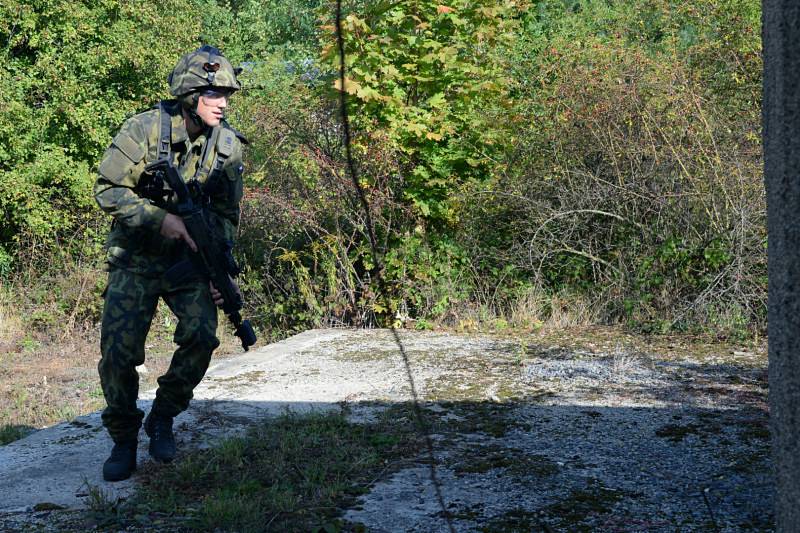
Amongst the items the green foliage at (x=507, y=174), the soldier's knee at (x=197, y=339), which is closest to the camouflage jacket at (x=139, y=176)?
the soldier's knee at (x=197, y=339)

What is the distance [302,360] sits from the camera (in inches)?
265

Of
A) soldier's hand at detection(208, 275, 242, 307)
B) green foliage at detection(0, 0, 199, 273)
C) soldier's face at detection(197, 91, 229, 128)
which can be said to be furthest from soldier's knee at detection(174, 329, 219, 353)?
green foliage at detection(0, 0, 199, 273)

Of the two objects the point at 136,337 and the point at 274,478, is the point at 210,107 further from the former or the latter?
the point at 274,478

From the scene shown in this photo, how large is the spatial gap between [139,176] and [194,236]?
38 centimetres

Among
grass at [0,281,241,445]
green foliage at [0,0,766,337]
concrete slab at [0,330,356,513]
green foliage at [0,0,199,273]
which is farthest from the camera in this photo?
green foliage at [0,0,199,273]

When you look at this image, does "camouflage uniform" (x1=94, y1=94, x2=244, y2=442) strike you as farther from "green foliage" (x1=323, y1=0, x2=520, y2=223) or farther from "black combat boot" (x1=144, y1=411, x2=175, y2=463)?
"green foliage" (x1=323, y1=0, x2=520, y2=223)

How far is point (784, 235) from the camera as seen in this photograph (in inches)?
85.9

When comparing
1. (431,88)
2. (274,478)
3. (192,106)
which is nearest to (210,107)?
(192,106)

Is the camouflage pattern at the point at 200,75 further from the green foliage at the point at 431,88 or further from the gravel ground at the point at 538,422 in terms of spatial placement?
the green foliage at the point at 431,88

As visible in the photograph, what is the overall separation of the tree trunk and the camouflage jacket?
270 centimetres

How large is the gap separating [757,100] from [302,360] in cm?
501

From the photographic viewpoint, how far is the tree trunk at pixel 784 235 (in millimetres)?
2119

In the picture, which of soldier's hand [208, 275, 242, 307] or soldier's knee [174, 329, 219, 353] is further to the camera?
soldier's hand [208, 275, 242, 307]

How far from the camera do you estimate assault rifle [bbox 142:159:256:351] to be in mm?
4164
